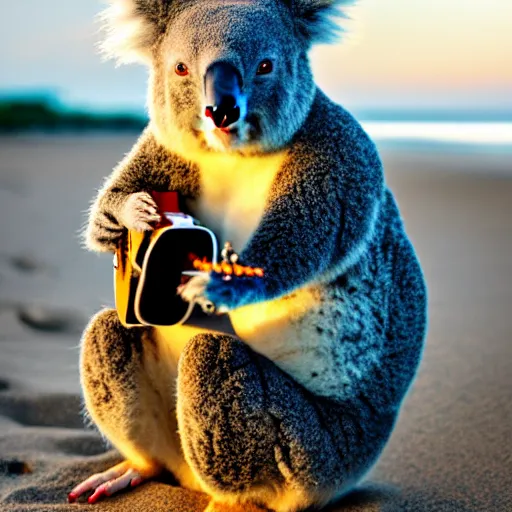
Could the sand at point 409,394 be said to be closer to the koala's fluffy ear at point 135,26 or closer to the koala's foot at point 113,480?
the koala's foot at point 113,480

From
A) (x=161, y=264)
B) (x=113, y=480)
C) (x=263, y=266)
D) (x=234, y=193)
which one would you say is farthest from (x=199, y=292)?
(x=113, y=480)

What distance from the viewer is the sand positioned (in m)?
2.85

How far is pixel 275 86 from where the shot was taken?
2.15 meters

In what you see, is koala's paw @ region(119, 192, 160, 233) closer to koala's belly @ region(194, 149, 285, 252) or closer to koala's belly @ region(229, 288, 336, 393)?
koala's belly @ region(194, 149, 285, 252)

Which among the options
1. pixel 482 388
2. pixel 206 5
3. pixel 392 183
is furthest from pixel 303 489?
pixel 392 183

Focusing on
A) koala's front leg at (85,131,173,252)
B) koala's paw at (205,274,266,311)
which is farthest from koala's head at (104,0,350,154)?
koala's paw at (205,274,266,311)

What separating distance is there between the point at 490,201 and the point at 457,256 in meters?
2.47

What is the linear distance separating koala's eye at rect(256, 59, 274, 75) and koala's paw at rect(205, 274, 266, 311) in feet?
1.72

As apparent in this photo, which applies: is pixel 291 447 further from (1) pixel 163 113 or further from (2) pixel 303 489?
(1) pixel 163 113

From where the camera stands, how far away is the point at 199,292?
188cm

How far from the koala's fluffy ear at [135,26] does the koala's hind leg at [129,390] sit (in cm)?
78

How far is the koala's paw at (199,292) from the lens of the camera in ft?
6.18

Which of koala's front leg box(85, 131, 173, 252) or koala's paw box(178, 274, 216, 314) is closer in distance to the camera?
koala's paw box(178, 274, 216, 314)

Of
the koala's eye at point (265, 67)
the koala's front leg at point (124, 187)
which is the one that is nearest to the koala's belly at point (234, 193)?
the koala's front leg at point (124, 187)
